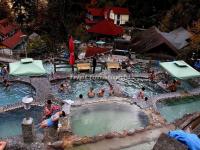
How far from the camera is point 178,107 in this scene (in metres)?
26.0

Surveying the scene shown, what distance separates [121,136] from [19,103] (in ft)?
31.7

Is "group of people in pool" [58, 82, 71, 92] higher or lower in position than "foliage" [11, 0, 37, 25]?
lower

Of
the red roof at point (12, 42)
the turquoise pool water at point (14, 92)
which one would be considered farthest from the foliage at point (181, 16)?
the turquoise pool water at point (14, 92)

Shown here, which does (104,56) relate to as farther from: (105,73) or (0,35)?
(0,35)

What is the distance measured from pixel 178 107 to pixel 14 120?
40.6 feet

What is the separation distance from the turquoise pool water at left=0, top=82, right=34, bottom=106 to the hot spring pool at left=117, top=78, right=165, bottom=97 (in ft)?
25.5

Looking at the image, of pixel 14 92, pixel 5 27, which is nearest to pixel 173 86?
pixel 14 92

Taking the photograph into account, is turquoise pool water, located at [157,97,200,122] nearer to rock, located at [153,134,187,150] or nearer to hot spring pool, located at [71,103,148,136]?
hot spring pool, located at [71,103,148,136]

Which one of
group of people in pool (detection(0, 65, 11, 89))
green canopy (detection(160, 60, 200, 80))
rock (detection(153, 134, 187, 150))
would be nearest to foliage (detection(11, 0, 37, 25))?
group of people in pool (detection(0, 65, 11, 89))

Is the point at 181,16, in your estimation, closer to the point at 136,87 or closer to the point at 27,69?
the point at 136,87

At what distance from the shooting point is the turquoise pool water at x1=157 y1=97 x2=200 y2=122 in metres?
24.5

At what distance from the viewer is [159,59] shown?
38.8m

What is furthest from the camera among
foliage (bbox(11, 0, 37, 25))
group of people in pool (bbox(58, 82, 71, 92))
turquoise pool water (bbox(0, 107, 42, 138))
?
foliage (bbox(11, 0, 37, 25))

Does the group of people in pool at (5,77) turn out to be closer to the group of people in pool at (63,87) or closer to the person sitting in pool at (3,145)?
the group of people in pool at (63,87)
